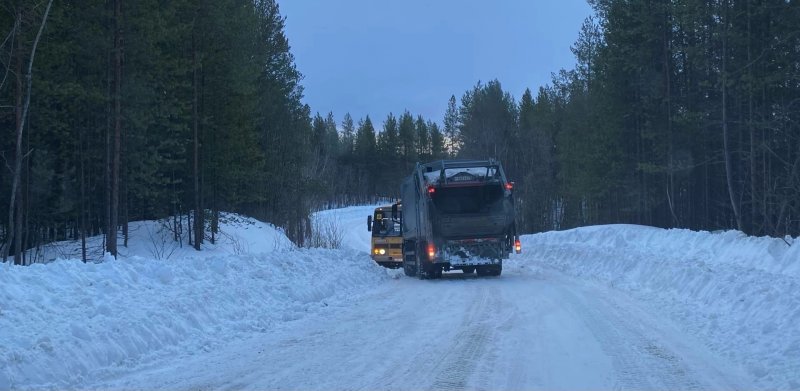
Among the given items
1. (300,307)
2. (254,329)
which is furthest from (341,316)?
(254,329)

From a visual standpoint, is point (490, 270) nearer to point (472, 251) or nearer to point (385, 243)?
point (472, 251)

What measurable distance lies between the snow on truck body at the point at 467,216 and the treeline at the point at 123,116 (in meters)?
11.3


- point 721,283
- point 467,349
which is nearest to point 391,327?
Answer: point 467,349

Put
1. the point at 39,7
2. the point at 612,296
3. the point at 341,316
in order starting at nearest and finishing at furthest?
the point at 341,316 < the point at 612,296 < the point at 39,7

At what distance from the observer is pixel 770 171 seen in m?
28.1

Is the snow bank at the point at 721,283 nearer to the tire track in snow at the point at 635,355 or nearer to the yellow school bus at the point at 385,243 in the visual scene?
the tire track in snow at the point at 635,355

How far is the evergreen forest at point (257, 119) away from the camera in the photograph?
82.6 feet

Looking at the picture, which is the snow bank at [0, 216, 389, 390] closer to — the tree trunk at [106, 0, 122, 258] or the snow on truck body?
the snow on truck body

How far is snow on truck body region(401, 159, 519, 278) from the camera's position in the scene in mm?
22953

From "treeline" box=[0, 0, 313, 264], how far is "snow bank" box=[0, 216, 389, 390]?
10150mm

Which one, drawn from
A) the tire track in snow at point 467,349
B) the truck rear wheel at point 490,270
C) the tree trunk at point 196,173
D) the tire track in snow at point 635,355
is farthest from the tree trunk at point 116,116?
the tire track in snow at point 635,355

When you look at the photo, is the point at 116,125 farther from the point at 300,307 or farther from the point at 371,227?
the point at 300,307

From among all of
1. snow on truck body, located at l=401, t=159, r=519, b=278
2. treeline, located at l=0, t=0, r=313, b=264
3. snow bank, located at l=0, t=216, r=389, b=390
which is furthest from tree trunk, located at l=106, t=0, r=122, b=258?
snow on truck body, located at l=401, t=159, r=519, b=278

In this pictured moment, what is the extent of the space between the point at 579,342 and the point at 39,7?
64.8 feet
